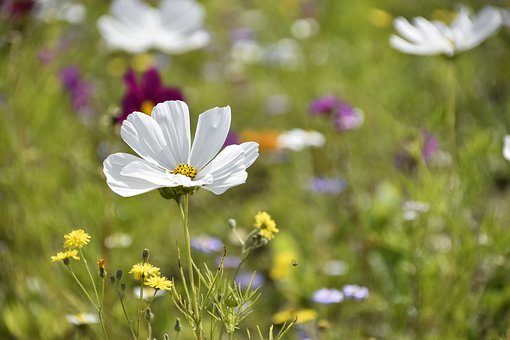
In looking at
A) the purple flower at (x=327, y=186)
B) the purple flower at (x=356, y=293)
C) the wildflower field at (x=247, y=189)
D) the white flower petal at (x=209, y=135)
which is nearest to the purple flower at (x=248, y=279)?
the wildflower field at (x=247, y=189)

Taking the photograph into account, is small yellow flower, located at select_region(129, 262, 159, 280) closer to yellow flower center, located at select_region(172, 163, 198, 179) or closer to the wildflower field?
the wildflower field

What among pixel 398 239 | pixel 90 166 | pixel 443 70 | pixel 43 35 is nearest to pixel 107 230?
pixel 90 166

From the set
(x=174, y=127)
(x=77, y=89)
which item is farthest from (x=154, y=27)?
(x=174, y=127)

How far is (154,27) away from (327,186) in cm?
63

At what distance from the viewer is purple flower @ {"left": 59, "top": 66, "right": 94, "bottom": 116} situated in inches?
82.9

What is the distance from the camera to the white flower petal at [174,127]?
2.68 ft

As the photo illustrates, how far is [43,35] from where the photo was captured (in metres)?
2.06

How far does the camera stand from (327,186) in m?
1.70

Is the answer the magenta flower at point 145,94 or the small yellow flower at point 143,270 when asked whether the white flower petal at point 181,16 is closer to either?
the magenta flower at point 145,94

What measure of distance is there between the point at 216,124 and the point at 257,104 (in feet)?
5.96

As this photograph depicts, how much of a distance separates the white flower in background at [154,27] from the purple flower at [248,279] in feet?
1.91

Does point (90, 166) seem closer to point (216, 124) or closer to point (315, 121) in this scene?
point (216, 124)

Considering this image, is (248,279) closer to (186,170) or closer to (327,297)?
(327,297)

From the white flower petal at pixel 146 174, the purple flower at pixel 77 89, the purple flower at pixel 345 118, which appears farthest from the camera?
the purple flower at pixel 77 89
